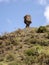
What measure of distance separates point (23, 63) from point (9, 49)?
566cm

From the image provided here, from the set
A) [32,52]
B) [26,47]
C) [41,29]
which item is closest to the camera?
[32,52]

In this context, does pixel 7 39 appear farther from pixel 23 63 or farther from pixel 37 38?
pixel 23 63

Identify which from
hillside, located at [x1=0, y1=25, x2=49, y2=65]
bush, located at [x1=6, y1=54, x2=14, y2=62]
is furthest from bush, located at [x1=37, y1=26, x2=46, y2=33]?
bush, located at [x1=6, y1=54, x2=14, y2=62]

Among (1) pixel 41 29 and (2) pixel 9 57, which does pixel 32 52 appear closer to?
(2) pixel 9 57

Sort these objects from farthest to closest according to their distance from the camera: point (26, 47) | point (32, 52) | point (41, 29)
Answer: point (41, 29), point (26, 47), point (32, 52)

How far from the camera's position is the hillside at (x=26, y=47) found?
89.2 feet

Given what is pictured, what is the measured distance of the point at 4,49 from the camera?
32.4m

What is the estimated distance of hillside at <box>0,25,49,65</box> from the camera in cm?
2719

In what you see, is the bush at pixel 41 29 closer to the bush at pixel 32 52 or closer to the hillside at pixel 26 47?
the hillside at pixel 26 47

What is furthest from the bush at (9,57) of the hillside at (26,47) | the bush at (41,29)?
the bush at (41,29)

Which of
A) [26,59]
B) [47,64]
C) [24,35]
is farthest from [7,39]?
[47,64]

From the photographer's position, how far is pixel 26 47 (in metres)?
31.8

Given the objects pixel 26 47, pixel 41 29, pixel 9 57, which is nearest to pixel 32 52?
pixel 9 57

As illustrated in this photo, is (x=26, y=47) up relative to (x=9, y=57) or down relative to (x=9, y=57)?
up
